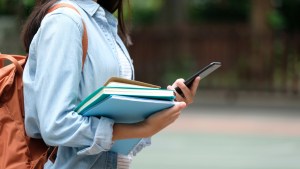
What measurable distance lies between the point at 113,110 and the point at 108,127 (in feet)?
0.18

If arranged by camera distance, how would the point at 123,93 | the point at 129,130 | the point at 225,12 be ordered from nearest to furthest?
the point at 123,93
the point at 129,130
the point at 225,12

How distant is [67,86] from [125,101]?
0.17m

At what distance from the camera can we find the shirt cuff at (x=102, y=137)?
213 cm

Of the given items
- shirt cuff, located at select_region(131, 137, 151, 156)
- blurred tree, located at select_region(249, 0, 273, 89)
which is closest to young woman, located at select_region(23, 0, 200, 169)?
shirt cuff, located at select_region(131, 137, 151, 156)

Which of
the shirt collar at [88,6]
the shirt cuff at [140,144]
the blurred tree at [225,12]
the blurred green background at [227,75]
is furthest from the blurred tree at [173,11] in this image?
the shirt collar at [88,6]

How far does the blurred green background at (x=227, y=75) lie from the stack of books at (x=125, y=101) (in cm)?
898

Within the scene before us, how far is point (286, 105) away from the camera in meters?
16.9

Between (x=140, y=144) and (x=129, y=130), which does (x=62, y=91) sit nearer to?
(x=129, y=130)

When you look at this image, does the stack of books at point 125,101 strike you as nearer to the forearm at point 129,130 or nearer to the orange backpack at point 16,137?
the forearm at point 129,130

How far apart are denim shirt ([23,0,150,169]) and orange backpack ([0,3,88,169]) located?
0.03 m

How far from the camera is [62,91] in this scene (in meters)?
2.13

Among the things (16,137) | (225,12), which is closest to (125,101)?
(16,137)

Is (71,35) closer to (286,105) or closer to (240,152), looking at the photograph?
(240,152)

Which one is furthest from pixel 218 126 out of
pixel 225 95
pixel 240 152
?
pixel 225 95
